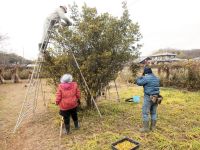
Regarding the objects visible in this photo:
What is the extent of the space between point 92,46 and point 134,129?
10.1ft

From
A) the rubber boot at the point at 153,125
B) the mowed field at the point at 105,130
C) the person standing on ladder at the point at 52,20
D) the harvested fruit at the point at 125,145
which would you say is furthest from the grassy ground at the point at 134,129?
the person standing on ladder at the point at 52,20

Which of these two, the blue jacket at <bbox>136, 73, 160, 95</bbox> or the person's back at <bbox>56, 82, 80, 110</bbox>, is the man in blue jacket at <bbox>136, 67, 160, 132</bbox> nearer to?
the blue jacket at <bbox>136, 73, 160, 95</bbox>

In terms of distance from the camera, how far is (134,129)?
25.3ft

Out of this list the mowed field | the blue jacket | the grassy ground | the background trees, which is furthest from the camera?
the background trees

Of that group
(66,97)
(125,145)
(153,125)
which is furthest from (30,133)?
(153,125)

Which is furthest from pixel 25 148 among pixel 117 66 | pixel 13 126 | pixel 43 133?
pixel 117 66

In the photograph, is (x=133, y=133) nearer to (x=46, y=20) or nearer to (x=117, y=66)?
(x=117, y=66)

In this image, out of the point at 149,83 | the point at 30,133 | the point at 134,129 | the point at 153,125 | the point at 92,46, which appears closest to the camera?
the point at 149,83

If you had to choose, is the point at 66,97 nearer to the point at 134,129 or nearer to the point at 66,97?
the point at 66,97

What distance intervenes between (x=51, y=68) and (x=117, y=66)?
230cm

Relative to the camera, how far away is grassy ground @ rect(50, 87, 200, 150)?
21.2ft

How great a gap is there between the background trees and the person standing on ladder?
243 millimetres

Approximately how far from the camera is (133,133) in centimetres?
731

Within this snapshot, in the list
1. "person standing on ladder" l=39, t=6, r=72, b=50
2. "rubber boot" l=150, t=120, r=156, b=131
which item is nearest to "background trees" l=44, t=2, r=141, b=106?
"person standing on ladder" l=39, t=6, r=72, b=50
